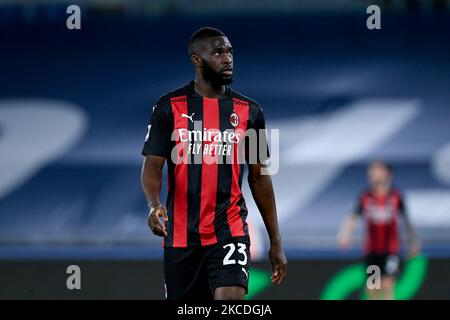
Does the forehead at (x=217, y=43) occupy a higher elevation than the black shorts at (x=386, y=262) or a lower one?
higher

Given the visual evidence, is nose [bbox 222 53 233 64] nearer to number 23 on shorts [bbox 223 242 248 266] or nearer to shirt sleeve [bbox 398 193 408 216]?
number 23 on shorts [bbox 223 242 248 266]

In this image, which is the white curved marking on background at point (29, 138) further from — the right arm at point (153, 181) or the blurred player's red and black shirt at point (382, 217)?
the right arm at point (153, 181)

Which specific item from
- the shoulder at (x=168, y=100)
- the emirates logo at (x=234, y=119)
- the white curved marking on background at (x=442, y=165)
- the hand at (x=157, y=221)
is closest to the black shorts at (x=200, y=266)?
the hand at (x=157, y=221)

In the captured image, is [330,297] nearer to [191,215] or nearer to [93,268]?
[93,268]

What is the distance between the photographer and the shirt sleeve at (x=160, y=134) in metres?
5.57

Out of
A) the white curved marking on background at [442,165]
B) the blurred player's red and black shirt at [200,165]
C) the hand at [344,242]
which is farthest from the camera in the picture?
the white curved marking on background at [442,165]

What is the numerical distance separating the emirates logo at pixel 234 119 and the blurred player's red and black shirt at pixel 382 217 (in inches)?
192

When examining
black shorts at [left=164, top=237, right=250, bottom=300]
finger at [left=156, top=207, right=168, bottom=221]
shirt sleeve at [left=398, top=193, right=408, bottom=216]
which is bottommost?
black shorts at [left=164, top=237, right=250, bottom=300]

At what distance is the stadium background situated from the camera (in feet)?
36.1

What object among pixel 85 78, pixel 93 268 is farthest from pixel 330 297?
pixel 85 78

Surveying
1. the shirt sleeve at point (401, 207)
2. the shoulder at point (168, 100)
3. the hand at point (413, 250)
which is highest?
the shoulder at point (168, 100)

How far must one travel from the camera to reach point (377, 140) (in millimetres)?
11086

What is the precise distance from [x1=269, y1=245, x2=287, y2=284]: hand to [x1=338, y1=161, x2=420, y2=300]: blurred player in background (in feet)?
15.4

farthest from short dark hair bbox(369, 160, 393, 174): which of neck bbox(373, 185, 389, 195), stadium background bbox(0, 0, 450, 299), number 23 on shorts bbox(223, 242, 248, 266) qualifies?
number 23 on shorts bbox(223, 242, 248, 266)
